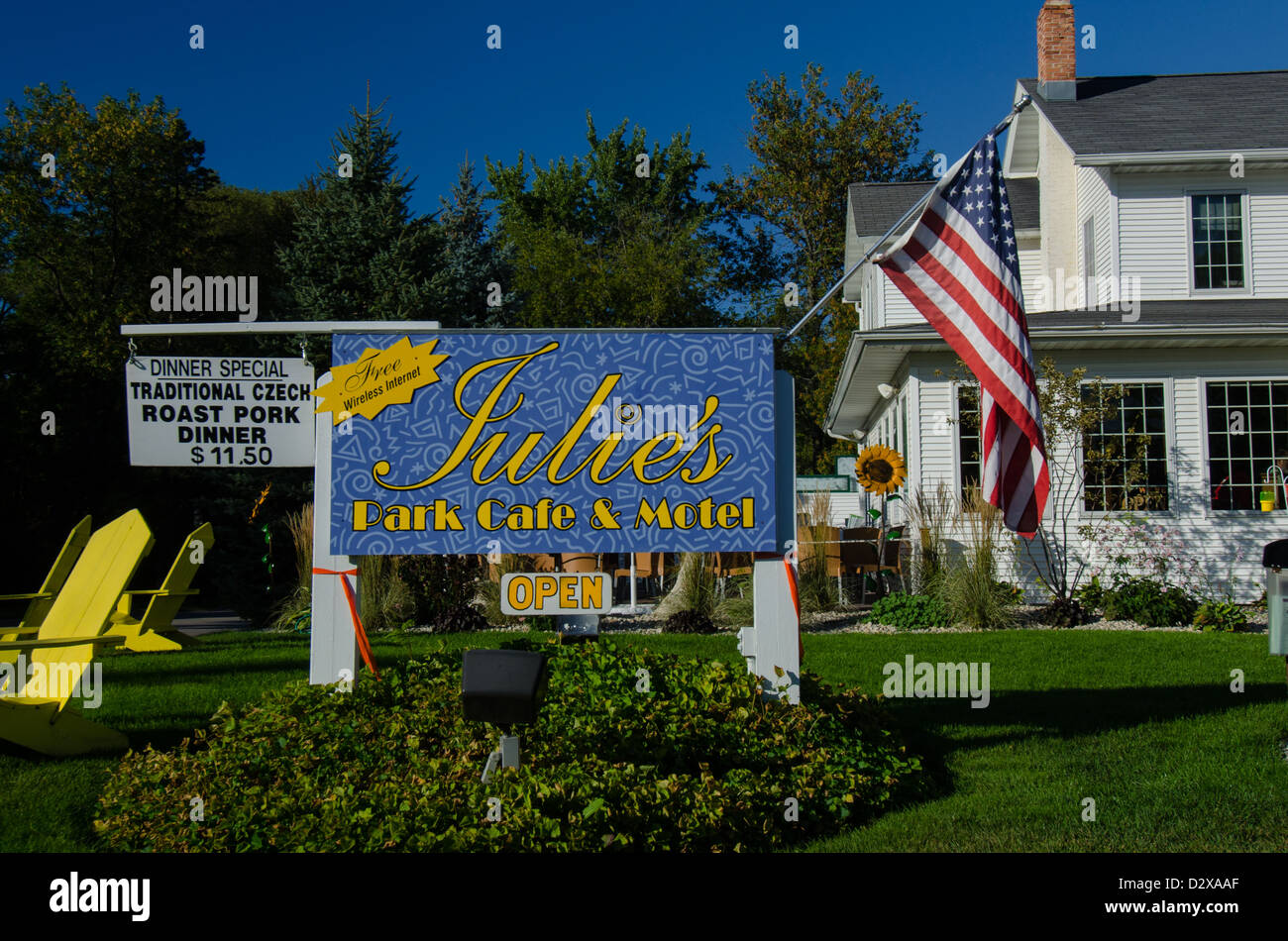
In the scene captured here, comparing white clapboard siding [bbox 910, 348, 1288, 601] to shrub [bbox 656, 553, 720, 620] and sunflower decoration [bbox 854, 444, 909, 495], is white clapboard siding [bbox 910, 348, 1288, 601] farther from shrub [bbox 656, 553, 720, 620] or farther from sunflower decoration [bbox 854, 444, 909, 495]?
shrub [bbox 656, 553, 720, 620]

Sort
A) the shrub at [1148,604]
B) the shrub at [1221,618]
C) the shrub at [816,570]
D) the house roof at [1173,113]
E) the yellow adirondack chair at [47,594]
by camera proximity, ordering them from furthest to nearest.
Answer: the house roof at [1173,113]
the shrub at [816,570]
the shrub at [1148,604]
the shrub at [1221,618]
the yellow adirondack chair at [47,594]

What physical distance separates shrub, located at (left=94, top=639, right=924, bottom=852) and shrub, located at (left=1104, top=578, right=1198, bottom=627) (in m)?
7.12

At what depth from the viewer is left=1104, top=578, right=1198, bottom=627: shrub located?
12.5 m

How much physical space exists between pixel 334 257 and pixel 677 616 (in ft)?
37.8

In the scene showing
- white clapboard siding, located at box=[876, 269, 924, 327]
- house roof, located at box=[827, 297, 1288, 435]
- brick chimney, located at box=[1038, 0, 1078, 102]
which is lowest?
house roof, located at box=[827, 297, 1288, 435]

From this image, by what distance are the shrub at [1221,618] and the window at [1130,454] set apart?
2.39 m

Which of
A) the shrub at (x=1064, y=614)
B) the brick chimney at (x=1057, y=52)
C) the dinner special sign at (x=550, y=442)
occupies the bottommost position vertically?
the shrub at (x=1064, y=614)

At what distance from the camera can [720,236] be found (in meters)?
38.4

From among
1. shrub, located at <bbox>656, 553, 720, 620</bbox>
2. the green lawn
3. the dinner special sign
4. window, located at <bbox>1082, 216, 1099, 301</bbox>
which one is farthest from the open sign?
window, located at <bbox>1082, 216, 1099, 301</bbox>

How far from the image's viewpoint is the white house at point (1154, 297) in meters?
14.4

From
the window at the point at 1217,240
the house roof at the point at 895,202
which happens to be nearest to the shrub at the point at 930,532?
the window at the point at 1217,240

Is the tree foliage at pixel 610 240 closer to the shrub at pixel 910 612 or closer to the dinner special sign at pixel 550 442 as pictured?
the shrub at pixel 910 612
